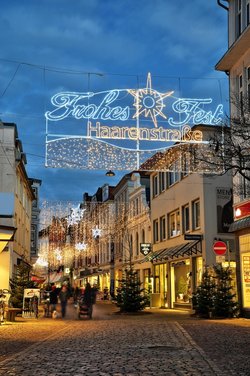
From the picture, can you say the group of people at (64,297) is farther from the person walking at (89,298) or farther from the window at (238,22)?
the window at (238,22)

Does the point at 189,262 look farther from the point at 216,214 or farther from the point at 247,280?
the point at 247,280

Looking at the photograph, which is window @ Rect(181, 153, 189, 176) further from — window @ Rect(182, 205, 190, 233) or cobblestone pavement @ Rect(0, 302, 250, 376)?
cobblestone pavement @ Rect(0, 302, 250, 376)

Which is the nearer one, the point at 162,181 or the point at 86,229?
the point at 162,181

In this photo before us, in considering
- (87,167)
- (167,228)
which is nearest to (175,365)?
(87,167)

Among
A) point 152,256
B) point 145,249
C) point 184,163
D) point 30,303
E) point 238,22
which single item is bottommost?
point 30,303

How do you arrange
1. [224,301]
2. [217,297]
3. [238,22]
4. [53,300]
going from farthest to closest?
1. [53,300]
2. [238,22]
3. [217,297]
4. [224,301]

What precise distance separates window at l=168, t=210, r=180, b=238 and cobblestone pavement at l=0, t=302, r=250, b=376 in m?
18.8

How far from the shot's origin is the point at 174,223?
38406mm

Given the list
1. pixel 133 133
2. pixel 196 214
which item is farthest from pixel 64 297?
pixel 133 133

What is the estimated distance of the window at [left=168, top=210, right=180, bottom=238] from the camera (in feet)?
123

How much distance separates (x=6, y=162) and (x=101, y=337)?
21469 millimetres

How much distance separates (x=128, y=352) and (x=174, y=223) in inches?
1037

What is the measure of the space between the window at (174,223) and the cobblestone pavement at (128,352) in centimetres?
1875

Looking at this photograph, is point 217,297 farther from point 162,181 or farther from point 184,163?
point 162,181
